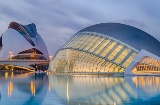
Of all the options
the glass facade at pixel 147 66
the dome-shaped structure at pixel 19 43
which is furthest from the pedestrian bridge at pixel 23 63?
the glass facade at pixel 147 66

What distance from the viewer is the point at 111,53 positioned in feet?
135

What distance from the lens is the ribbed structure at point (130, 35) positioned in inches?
1688

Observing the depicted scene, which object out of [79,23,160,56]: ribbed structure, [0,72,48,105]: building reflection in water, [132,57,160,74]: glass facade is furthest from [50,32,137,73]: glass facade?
[0,72,48,105]: building reflection in water

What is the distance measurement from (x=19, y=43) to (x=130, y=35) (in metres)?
52.4

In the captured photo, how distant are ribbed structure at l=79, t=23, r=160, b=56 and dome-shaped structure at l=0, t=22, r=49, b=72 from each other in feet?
148

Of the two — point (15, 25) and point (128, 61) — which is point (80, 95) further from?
point (15, 25)

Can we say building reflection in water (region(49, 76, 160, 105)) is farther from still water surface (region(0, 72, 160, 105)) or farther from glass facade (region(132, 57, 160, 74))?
glass facade (region(132, 57, 160, 74))

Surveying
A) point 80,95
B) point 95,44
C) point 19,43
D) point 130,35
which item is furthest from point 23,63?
point 80,95

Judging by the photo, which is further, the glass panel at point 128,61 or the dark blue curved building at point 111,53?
the dark blue curved building at point 111,53

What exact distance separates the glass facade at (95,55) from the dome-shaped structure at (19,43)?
44.9 meters

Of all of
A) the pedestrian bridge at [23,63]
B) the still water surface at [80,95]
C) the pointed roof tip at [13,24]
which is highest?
the pointed roof tip at [13,24]

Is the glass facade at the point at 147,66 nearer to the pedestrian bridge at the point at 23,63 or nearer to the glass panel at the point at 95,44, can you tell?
the glass panel at the point at 95,44

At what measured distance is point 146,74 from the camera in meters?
41.2

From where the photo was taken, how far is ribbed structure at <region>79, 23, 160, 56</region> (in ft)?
141
